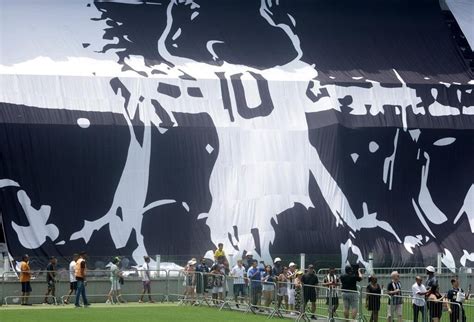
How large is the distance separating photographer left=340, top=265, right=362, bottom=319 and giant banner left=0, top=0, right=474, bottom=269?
17.7 metres

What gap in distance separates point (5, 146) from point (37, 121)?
1.56 m

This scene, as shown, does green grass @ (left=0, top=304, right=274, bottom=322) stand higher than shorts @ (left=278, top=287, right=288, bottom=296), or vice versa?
shorts @ (left=278, top=287, right=288, bottom=296)

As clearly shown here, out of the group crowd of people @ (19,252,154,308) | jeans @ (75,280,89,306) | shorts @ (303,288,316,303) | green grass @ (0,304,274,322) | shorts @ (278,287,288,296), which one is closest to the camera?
green grass @ (0,304,274,322)

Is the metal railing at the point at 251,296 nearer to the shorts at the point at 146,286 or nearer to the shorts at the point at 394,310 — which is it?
the shorts at the point at 394,310

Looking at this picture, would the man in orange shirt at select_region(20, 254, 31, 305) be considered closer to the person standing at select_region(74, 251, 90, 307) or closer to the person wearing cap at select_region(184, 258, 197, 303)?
the person standing at select_region(74, 251, 90, 307)

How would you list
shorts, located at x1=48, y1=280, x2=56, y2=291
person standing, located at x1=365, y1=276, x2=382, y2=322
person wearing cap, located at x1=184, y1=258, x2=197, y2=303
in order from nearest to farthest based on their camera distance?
person standing, located at x1=365, y1=276, x2=382, y2=322 → person wearing cap, located at x1=184, y1=258, x2=197, y2=303 → shorts, located at x1=48, y1=280, x2=56, y2=291

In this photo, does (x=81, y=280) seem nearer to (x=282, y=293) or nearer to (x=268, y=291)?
(x=268, y=291)

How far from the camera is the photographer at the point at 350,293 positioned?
97.0 ft

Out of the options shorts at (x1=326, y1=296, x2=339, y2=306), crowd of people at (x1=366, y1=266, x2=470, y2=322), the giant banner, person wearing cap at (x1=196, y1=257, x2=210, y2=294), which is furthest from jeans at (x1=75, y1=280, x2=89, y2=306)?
crowd of people at (x1=366, y1=266, x2=470, y2=322)

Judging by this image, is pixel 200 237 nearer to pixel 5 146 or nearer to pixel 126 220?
pixel 126 220

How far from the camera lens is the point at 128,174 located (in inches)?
1918

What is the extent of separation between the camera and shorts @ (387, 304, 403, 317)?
28.3 metres

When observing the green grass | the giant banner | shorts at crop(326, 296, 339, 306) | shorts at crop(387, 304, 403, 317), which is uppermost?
the giant banner

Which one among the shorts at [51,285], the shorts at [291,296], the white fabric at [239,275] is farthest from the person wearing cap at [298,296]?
the shorts at [51,285]
